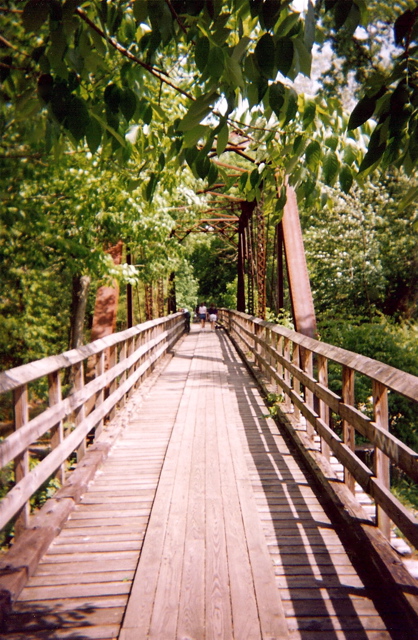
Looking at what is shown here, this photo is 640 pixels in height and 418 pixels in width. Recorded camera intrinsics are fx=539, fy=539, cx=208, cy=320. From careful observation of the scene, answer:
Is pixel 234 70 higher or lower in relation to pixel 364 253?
lower

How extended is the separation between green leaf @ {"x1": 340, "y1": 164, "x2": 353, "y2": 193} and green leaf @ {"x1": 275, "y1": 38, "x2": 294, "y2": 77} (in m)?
0.96

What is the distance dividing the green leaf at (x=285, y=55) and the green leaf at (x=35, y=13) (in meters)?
0.75

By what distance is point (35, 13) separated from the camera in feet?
5.44

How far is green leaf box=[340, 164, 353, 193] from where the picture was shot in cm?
266

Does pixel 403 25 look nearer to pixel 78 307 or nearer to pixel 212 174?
pixel 212 174

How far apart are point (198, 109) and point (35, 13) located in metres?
0.57

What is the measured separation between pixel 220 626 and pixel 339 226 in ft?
63.9

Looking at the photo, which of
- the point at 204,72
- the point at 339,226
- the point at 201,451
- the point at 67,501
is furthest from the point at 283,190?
the point at 339,226

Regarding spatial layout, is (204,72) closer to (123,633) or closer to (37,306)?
(123,633)

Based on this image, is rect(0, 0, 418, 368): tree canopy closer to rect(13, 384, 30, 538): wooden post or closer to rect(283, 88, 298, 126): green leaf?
rect(283, 88, 298, 126): green leaf

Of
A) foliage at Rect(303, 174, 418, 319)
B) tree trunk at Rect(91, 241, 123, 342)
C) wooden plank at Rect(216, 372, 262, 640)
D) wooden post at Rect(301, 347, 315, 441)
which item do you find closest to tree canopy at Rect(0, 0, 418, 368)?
wooden plank at Rect(216, 372, 262, 640)

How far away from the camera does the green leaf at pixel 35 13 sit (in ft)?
5.43

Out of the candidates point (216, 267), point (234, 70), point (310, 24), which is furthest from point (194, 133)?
point (216, 267)

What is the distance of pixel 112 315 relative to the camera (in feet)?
47.0
